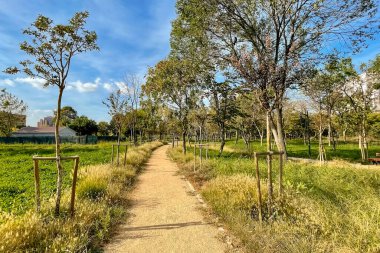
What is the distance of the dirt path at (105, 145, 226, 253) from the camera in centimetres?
499

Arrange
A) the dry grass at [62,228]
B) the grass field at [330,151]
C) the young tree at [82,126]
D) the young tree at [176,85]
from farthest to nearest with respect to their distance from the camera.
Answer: the young tree at [82,126]
the grass field at [330,151]
the young tree at [176,85]
the dry grass at [62,228]

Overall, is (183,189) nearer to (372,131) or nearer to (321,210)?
(321,210)

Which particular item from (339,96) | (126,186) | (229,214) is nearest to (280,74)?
(229,214)

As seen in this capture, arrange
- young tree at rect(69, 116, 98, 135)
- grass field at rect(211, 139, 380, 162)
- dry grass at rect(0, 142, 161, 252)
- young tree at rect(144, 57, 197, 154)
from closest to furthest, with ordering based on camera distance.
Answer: dry grass at rect(0, 142, 161, 252) < young tree at rect(144, 57, 197, 154) < grass field at rect(211, 139, 380, 162) < young tree at rect(69, 116, 98, 135)

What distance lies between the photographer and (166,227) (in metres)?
6.07

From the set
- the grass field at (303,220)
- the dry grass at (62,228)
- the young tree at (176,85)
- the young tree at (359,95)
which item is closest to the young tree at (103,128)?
the young tree at (176,85)

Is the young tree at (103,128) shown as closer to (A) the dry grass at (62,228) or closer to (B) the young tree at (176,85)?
(B) the young tree at (176,85)

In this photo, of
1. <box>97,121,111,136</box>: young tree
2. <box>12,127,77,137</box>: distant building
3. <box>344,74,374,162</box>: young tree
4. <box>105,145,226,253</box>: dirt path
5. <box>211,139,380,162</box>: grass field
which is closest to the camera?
<box>105,145,226,253</box>: dirt path

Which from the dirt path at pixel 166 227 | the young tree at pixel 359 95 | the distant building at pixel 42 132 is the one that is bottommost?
the dirt path at pixel 166 227

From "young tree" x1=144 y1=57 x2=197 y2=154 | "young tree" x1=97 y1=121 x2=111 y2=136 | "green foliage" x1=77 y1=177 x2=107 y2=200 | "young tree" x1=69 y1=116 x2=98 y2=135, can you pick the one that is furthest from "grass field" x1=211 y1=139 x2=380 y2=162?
"young tree" x1=97 y1=121 x2=111 y2=136

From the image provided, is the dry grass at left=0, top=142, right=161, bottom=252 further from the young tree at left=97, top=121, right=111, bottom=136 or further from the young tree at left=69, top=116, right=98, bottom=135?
the young tree at left=97, top=121, right=111, bottom=136

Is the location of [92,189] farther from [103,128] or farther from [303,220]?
[103,128]

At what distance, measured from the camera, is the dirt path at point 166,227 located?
16.4 feet

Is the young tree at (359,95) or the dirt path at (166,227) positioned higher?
the young tree at (359,95)
